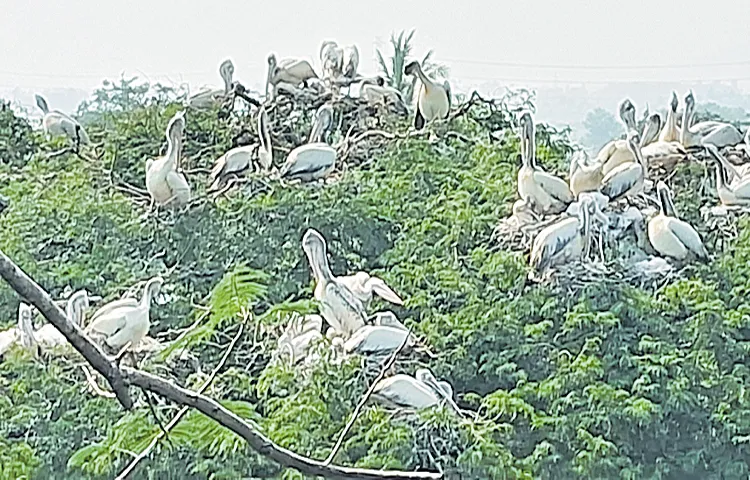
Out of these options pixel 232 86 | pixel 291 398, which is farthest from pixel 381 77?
pixel 291 398

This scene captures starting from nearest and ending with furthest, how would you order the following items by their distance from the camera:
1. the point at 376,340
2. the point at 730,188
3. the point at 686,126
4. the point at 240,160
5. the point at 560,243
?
the point at 376,340 < the point at 560,243 < the point at 730,188 < the point at 240,160 < the point at 686,126

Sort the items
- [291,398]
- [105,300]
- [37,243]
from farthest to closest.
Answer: [37,243] < [105,300] < [291,398]

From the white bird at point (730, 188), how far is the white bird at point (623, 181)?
188 millimetres

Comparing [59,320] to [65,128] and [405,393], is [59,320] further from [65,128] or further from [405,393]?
[65,128]

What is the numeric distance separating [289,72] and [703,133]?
48.6 inches

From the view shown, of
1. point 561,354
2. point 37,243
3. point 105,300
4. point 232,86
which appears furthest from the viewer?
point 232,86

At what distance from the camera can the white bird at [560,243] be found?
8.03 feet

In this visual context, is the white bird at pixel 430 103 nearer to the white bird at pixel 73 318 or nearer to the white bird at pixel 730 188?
the white bird at pixel 730 188

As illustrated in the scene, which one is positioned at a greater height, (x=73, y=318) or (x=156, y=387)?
(x=156, y=387)

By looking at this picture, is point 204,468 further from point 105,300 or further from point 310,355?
point 105,300

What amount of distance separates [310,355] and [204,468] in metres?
0.32

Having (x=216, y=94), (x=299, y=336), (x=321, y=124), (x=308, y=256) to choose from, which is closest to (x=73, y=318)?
(x=299, y=336)

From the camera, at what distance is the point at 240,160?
3.14 meters

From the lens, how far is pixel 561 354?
2.19 meters
